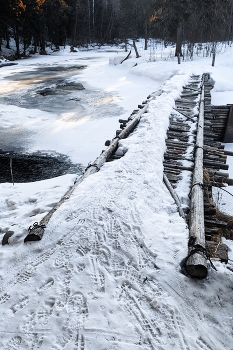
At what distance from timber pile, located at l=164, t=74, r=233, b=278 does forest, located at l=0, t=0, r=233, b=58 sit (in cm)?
1490

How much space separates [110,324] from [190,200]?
2.16m

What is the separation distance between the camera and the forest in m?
23.6

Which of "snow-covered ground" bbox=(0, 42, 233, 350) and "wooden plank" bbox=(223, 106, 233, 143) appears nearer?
"snow-covered ground" bbox=(0, 42, 233, 350)

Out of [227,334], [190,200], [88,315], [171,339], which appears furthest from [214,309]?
[190,200]

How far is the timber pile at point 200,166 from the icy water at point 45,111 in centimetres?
277

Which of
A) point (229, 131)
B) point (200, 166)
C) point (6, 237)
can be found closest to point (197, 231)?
point (200, 166)

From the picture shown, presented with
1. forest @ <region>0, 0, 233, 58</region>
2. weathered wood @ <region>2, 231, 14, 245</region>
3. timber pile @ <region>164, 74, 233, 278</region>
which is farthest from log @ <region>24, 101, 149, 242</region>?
forest @ <region>0, 0, 233, 58</region>

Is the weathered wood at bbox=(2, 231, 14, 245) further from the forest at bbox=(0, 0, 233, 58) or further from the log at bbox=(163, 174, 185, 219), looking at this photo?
the forest at bbox=(0, 0, 233, 58)

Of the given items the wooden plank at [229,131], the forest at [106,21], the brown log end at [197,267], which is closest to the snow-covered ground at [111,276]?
the brown log end at [197,267]

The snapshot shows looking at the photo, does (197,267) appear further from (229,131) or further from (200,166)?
(229,131)

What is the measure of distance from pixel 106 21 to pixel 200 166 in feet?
196

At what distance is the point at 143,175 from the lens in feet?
15.4

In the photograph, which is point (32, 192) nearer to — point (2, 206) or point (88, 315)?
point (2, 206)

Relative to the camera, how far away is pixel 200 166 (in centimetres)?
498
